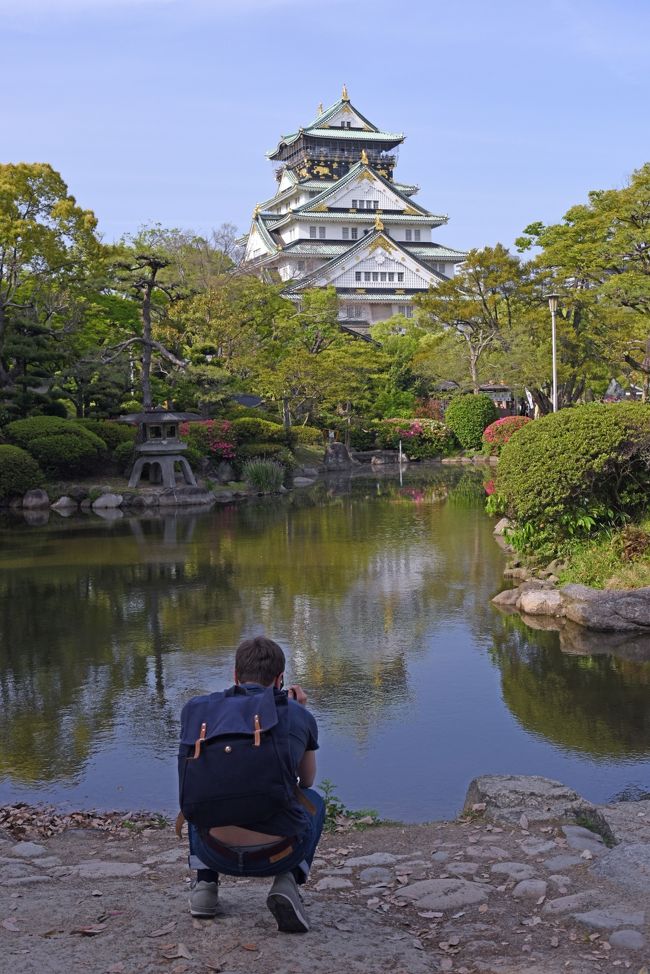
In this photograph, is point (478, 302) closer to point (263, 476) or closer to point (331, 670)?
point (263, 476)

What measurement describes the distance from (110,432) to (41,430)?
7.63 ft

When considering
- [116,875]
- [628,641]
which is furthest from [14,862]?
[628,641]

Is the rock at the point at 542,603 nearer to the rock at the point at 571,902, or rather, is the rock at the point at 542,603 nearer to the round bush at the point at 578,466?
the round bush at the point at 578,466

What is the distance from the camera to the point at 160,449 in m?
27.5

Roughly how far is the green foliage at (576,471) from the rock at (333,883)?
8.28m

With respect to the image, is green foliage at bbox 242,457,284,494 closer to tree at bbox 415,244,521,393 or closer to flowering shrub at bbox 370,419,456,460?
tree at bbox 415,244,521,393

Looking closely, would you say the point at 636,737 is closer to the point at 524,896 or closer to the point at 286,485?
the point at 524,896

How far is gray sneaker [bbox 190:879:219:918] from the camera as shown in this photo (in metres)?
3.62

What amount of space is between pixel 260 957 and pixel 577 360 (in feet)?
102

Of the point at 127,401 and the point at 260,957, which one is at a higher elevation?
the point at 127,401

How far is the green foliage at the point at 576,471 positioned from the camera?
471 inches

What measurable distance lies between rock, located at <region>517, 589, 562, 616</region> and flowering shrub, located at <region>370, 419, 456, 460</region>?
29998mm

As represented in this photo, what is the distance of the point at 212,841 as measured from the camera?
3523 mm

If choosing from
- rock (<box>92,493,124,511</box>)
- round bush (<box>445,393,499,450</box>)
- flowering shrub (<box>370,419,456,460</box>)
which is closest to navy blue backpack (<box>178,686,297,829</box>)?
rock (<box>92,493,124,511</box>)
